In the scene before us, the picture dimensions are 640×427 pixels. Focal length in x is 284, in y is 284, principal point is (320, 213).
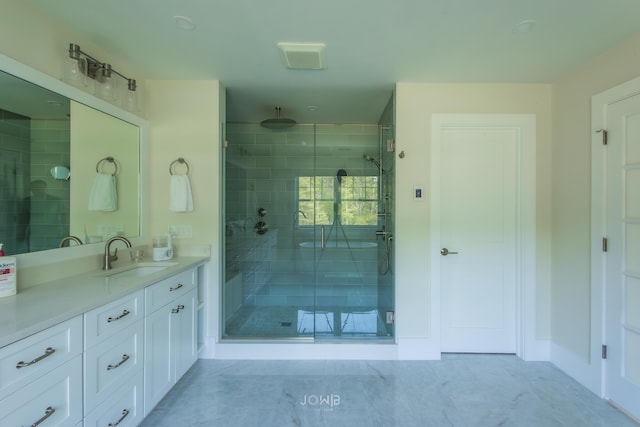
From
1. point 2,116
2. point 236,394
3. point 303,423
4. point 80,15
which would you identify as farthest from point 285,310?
point 80,15

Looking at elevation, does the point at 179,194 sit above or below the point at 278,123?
below

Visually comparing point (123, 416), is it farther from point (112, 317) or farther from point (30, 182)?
point (30, 182)

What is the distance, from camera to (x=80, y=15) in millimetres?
1668

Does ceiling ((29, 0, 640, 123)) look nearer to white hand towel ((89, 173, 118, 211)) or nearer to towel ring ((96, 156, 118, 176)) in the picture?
towel ring ((96, 156, 118, 176))

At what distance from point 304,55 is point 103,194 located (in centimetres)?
177

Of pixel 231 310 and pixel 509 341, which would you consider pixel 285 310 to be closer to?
pixel 231 310

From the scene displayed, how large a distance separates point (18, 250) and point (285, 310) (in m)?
2.31

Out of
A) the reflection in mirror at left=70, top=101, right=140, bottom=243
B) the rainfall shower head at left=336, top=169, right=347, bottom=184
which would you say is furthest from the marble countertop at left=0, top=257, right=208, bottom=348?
the rainfall shower head at left=336, top=169, right=347, bottom=184

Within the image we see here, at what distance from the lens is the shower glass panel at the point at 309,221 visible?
10.7ft

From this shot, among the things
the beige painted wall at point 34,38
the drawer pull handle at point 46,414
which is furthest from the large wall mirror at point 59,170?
the drawer pull handle at point 46,414

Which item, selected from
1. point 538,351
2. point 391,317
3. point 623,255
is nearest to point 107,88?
point 391,317

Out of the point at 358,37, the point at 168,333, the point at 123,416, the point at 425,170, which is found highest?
the point at 358,37

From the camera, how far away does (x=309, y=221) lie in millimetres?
3457

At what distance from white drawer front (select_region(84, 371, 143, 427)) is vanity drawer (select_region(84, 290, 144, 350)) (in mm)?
314
